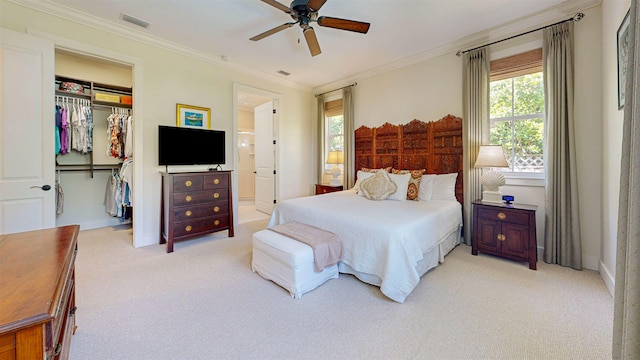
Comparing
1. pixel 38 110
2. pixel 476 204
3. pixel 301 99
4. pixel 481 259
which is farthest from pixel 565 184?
pixel 38 110

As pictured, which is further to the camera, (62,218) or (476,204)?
(62,218)

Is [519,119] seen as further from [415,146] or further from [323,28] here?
[323,28]

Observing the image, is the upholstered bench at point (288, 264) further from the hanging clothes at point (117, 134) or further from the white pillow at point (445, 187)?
the hanging clothes at point (117, 134)

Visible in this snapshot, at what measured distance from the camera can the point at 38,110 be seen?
265cm

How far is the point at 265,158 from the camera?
5711 mm

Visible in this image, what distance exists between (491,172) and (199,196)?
3.95 metres

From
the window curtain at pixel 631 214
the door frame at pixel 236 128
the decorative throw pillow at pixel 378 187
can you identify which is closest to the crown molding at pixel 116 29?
the door frame at pixel 236 128

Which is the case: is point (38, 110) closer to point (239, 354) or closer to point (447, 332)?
point (239, 354)

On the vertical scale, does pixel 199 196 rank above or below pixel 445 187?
A: below

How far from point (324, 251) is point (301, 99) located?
13.6ft

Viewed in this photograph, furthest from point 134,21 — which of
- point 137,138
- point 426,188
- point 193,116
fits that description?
point 426,188

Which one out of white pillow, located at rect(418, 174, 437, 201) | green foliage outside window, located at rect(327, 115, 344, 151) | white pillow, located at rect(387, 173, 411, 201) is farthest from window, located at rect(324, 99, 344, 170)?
white pillow, located at rect(418, 174, 437, 201)

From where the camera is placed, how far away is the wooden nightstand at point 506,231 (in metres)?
2.72

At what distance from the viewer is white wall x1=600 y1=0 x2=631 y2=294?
85.2 inches
